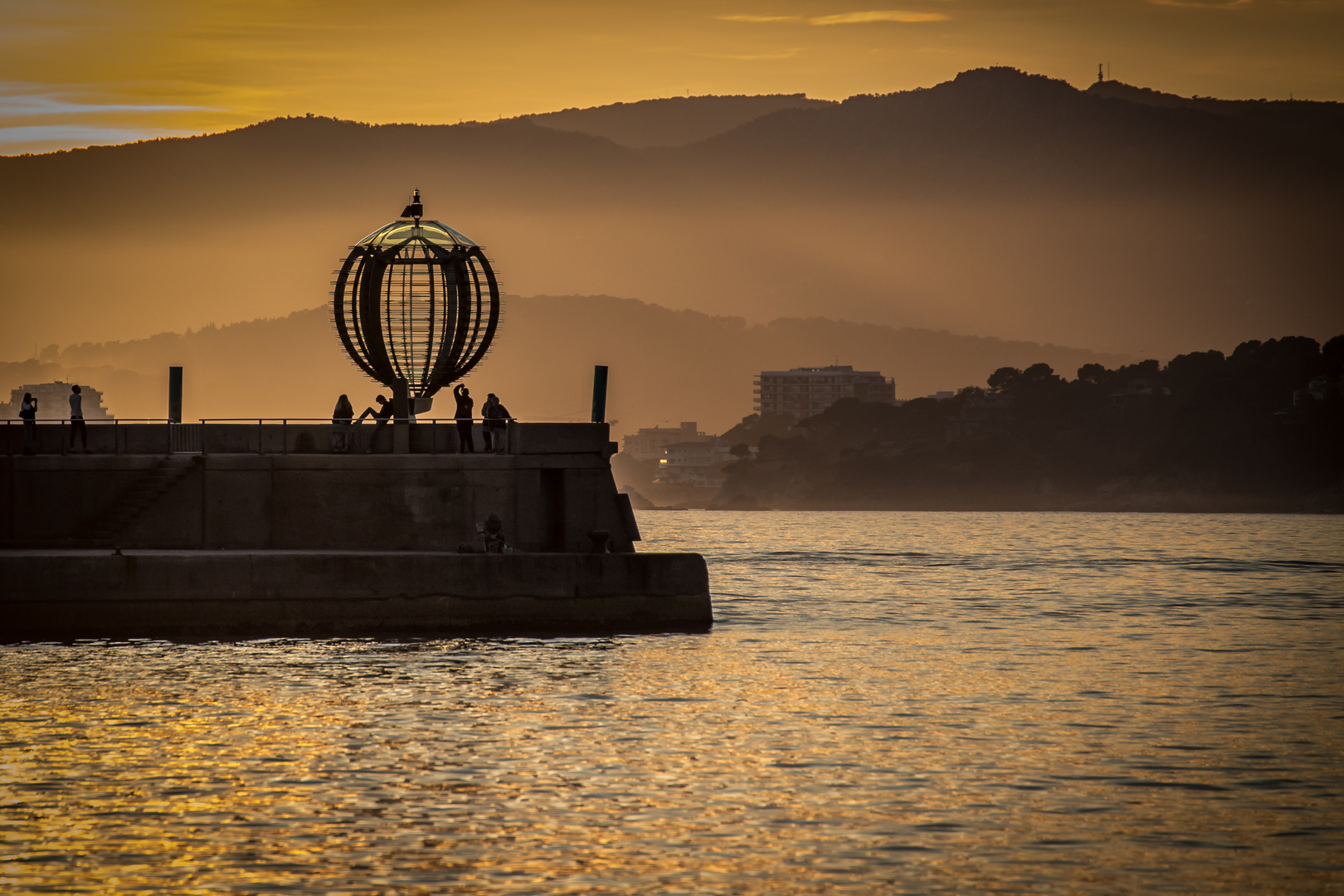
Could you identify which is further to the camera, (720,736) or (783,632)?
(783,632)

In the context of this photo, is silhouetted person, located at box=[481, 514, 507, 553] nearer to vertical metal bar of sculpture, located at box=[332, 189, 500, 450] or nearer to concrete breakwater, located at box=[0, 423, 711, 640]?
concrete breakwater, located at box=[0, 423, 711, 640]

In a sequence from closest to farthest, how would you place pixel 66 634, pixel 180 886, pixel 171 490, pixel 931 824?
pixel 180 886
pixel 931 824
pixel 66 634
pixel 171 490

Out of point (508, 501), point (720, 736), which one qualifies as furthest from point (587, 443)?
point (720, 736)

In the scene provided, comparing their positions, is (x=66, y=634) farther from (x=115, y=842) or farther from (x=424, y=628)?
(x=115, y=842)

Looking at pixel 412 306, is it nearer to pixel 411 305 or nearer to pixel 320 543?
pixel 411 305

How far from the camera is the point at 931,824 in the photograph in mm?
16953

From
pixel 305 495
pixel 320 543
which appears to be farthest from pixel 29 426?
pixel 320 543

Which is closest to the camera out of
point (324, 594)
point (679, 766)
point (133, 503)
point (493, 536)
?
point (679, 766)

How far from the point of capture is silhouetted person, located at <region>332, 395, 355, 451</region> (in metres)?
35.8

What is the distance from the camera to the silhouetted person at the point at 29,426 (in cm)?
3556

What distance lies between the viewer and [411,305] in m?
39.3

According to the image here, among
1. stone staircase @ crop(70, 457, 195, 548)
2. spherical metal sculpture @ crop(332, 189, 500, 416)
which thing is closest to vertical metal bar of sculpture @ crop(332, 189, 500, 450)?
spherical metal sculpture @ crop(332, 189, 500, 416)

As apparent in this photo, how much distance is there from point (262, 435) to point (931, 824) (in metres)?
22.7

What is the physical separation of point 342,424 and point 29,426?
22.1ft
